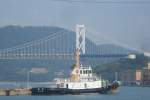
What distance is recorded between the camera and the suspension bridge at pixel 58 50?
111750 millimetres

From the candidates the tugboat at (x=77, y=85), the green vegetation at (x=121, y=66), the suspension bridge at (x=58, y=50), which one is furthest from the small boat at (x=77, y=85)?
the green vegetation at (x=121, y=66)

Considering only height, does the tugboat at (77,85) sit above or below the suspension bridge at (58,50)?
below

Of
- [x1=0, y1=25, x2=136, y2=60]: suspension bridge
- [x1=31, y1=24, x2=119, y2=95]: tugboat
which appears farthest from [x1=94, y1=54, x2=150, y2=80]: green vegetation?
[x1=31, y1=24, x2=119, y2=95]: tugboat

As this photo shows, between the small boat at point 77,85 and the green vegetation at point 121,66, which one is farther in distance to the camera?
the green vegetation at point 121,66

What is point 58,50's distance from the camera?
12350cm

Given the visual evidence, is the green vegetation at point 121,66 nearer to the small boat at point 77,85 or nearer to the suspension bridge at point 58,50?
the suspension bridge at point 58,50

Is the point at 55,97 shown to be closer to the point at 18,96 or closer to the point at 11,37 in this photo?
the point at 18,96

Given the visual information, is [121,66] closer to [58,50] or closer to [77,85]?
[58,50]

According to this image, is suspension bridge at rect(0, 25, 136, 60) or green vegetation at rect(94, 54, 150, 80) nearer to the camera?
suspension bridge at rect(0, 25, 136, 60)

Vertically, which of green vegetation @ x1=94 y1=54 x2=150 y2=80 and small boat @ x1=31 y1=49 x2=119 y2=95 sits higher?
green vegetation @ x1=94 y1=54 x2=150 y2=80

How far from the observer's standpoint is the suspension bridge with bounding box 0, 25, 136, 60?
367 feet

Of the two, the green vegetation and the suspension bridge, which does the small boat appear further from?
the green vegetation

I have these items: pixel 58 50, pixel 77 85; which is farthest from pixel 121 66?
pixel 77 85

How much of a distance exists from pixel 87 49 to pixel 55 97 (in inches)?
2279
